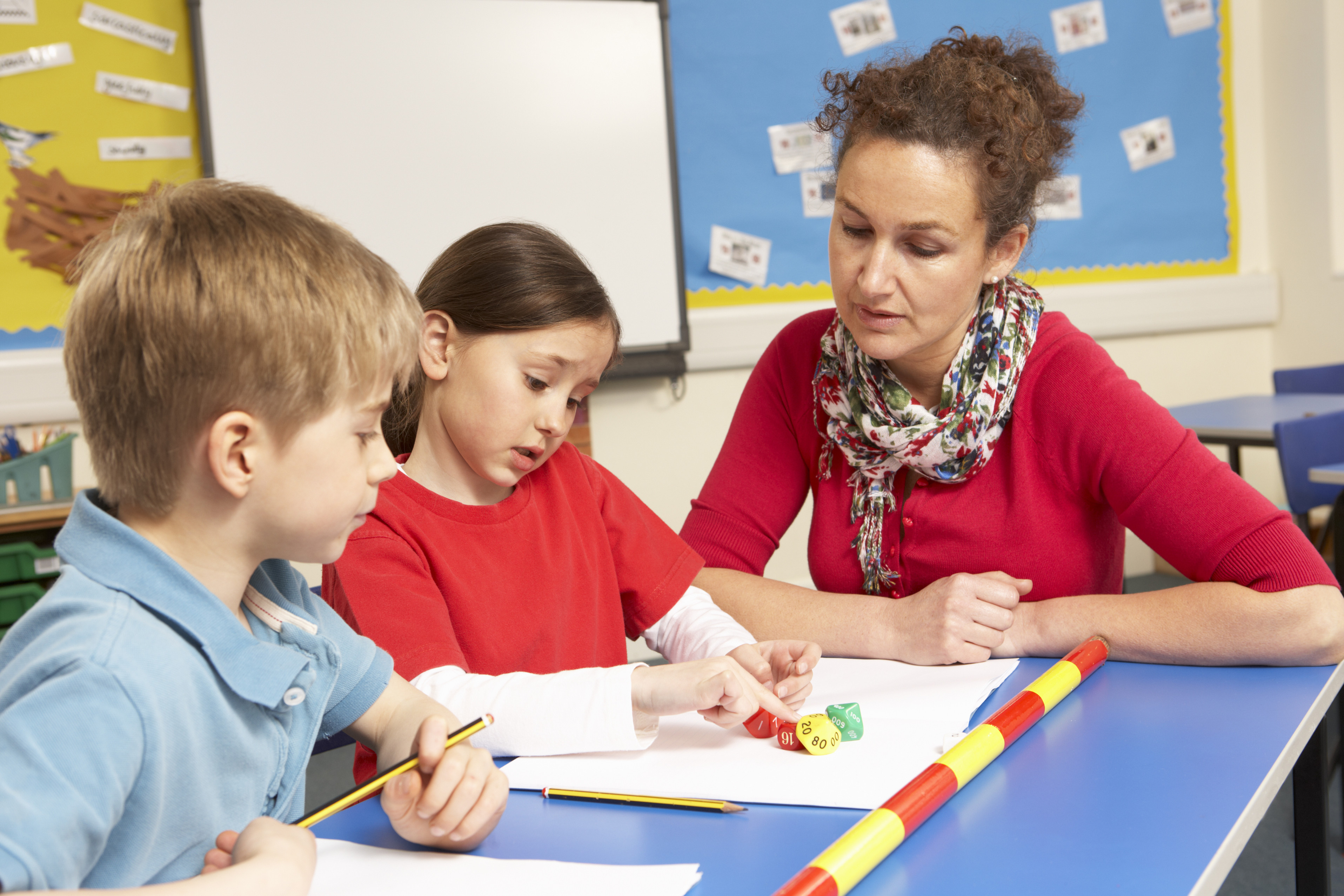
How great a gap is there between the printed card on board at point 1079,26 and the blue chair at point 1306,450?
203 centimetres

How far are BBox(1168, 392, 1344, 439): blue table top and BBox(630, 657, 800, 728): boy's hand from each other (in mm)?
1874

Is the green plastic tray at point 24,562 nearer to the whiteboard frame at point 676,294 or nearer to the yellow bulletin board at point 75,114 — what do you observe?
the yellow bulletin board at point 75,114

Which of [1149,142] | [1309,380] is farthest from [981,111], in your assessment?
[1149,142]

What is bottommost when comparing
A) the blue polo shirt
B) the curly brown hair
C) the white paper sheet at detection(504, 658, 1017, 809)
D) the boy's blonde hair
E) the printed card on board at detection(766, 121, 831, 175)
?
the white paper sheet at detection(504, 658, 1017, 809)

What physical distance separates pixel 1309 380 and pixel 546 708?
3.53 meters

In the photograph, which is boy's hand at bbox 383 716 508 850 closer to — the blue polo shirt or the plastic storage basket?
the blue polo shirt

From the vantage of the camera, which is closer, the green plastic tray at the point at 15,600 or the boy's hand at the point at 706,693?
the boy's hand at the point at 706,693

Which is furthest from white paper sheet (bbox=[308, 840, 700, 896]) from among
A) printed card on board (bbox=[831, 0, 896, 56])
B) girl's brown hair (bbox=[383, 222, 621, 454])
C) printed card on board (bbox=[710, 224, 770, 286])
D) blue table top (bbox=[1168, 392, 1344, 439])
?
printed card on board (bbox=[831, 0, 896, 56])

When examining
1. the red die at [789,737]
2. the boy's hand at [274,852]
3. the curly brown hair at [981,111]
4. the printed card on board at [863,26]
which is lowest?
the red die at [789,737]

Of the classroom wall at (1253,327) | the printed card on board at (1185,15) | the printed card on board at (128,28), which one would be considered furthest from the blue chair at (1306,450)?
the printed card on board at (128,28)

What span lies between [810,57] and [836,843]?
129 inches

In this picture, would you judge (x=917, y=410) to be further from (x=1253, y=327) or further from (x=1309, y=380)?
(x=1253, y=327)

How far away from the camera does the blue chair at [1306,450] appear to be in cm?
230

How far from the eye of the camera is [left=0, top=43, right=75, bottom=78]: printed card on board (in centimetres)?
261
